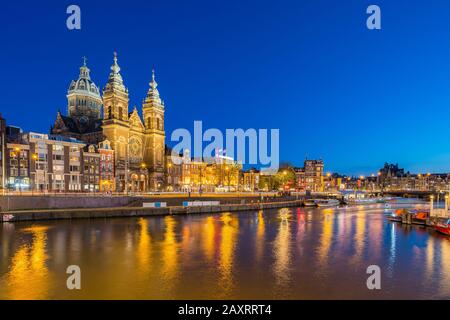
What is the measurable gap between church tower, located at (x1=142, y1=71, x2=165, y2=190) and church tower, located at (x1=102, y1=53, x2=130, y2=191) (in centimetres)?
1330

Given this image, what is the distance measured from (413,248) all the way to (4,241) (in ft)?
151

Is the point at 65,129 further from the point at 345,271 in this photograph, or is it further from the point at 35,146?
the point at 345,271

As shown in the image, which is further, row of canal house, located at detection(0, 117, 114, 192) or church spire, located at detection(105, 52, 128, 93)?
church spire, located at detection(105, 52, 128, 93)

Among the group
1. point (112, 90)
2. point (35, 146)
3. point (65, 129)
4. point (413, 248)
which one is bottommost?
point (413, 248)

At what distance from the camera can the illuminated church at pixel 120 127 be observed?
112312 millimetres

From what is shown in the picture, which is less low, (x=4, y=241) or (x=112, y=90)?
(x=112, y=90)

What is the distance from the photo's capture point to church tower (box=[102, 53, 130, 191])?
11025 cm

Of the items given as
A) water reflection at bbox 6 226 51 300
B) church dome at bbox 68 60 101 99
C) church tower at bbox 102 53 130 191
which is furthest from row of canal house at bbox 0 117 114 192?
water reflection at bbox 6 226 51 300

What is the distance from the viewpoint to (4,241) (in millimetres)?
37344

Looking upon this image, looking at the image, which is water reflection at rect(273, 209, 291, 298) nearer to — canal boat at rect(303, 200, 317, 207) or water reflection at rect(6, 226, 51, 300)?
water reflection at rect(6, 226, 51, 300)

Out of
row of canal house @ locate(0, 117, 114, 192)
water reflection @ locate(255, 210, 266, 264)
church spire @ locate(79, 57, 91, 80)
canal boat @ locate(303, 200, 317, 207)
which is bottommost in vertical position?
canal boat @ locate(303, 200, 317, 207)

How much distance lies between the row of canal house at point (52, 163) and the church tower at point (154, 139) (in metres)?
21.1

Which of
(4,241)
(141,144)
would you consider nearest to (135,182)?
(141,144)
